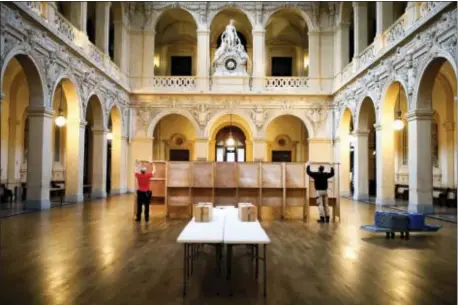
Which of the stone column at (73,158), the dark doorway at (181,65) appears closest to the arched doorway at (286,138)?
the dark doorway at (181,65)

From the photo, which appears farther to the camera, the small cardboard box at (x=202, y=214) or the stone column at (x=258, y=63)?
the stone column at (x=258, y=63)

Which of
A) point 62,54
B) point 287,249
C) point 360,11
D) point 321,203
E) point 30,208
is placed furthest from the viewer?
point 360,11

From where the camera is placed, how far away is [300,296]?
4.43 m

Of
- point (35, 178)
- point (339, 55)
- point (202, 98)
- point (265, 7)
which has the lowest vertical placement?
point (35, 178)

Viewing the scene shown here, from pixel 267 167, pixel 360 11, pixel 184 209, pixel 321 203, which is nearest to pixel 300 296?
pixel 321 203

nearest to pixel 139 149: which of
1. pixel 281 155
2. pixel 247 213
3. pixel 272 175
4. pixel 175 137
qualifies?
pixel 175 137

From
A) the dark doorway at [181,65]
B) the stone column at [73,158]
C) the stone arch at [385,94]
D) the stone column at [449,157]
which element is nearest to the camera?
the stone arch at [385,94]

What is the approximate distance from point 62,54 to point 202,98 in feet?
33.1

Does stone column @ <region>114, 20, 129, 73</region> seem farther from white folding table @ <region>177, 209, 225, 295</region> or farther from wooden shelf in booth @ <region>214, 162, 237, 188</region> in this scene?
white folding table @ <region>177, 209, 225, 295</region>

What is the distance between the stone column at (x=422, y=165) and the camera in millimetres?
12797

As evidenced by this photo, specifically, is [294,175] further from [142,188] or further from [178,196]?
[142,188]

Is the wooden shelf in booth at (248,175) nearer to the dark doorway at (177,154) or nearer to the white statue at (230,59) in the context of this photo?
the white statue at (230,59)

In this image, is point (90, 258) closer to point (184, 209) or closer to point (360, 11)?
point (184, 209)

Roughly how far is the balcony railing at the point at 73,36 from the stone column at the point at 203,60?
4.35 m
